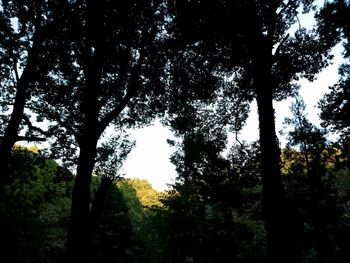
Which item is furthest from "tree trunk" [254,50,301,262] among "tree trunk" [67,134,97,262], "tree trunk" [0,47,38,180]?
"tree trunk" [0,47,38,180]

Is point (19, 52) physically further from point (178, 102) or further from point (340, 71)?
point (340, 71)

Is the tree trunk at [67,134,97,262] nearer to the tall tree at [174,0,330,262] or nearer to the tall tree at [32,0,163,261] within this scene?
the tall tree at [32,0,163,261]

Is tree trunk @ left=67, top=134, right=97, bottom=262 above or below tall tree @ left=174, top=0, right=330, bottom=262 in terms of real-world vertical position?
below

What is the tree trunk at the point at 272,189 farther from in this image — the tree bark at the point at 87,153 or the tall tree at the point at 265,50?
the tree bark at the point at 87,153

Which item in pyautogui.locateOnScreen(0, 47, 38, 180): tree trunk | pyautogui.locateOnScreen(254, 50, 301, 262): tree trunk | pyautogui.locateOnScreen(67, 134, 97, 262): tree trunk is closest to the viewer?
pyautogui.locateOnScreen(67, 134, 97, 262): tree trunk

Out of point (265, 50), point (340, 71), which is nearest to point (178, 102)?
point (265, 50)

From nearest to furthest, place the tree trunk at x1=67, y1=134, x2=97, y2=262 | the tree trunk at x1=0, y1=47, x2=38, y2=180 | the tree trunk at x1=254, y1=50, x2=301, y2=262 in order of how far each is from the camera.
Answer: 1. the tree trunk at x1=67, y1=134, x2=97, y2=262
2. the tree trunk at x1=254, y1=50, x2=301, y2=262
3. the tree trunk at x1=0, y1=47, x2=38, y2=180

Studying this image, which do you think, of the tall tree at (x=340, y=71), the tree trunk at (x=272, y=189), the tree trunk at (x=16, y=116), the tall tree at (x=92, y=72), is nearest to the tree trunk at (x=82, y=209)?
the tall tree at (x=92, y=72)

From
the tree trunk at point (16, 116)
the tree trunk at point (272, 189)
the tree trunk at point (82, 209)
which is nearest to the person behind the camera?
the tree trunk at point (82, 209)

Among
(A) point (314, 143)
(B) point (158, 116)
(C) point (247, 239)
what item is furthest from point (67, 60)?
(A) point (314, 143)

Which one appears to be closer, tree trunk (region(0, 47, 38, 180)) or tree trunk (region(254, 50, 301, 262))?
tree trunk (region(254, 50, 301, 262))

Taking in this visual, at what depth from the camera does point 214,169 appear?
2102 centimetres

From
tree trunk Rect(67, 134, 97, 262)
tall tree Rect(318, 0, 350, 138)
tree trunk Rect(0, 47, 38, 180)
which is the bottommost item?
tree trunk Rect(67, 134, 97, 262)

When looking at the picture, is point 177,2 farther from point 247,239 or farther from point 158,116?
point 247,239
